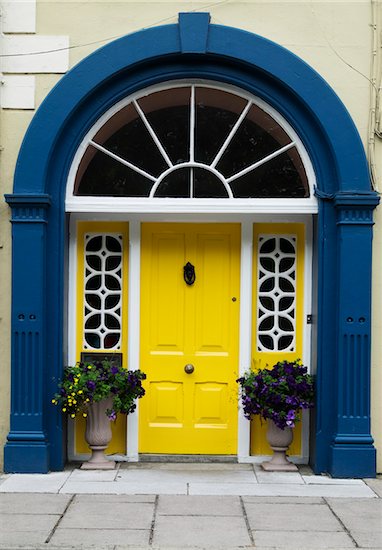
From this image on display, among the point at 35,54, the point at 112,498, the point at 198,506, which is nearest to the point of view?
the point at 198,506

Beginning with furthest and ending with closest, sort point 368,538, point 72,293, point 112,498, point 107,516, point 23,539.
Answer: point 72,293 → point 112,498 → point 107,516 → point 368,538 → point 23,539

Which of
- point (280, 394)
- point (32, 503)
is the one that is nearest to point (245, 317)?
point (280, 394)

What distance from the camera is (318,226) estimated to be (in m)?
7.82

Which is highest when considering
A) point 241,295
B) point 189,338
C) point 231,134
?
point 231,134

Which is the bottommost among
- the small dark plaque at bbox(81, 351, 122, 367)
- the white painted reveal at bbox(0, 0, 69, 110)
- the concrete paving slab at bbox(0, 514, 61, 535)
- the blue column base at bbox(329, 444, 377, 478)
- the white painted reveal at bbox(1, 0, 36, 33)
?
the concrete paving slab at bbox(0, 514, 61, 535)

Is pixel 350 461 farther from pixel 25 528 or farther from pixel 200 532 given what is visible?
pixel 25 528

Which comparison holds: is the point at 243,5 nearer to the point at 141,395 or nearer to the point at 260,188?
the point at 260,188

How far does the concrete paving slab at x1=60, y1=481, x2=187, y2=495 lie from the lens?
7.02 metres

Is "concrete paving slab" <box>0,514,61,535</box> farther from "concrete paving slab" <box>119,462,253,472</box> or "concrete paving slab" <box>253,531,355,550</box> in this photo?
"concrete paving slab" <box>119,462,253,472</box>

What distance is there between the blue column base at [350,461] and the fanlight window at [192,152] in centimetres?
232

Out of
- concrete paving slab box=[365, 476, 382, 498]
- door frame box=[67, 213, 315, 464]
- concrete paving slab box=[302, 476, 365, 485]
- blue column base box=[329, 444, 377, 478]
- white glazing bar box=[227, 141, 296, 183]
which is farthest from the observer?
door frame box=[67, 213, 315, 464]

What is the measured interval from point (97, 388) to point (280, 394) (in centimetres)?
162

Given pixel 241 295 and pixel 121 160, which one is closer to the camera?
pixel 121 160

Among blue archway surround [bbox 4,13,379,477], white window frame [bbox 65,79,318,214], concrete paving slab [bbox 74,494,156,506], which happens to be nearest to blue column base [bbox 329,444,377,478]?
blue archway surround [bbox 4,13,379,477]
